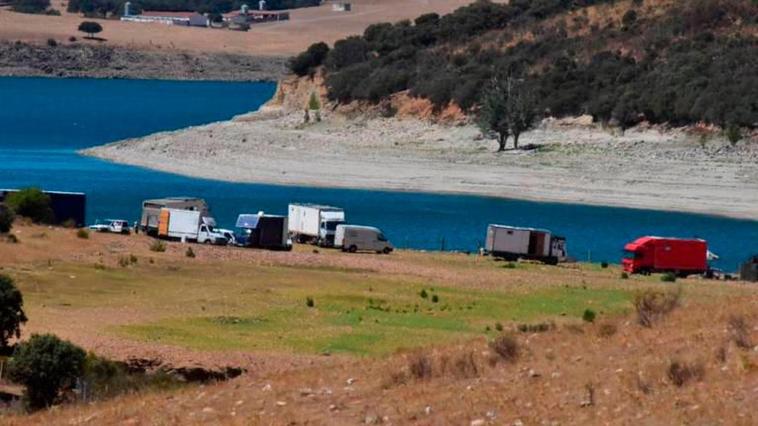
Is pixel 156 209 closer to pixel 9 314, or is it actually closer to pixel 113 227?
pixel 113 227

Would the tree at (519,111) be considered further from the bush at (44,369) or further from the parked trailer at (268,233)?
the bush at (44,369)

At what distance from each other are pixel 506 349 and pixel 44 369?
6424 millimetres

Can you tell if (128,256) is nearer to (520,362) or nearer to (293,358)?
(293,358)

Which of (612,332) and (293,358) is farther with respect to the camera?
(293,358)

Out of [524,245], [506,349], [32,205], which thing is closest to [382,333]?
[506,349]

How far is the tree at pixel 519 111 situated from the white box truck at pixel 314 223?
31.7 m

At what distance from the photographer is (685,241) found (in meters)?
44.2

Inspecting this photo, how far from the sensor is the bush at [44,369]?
70.0 feet

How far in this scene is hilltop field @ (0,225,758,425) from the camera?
1558cm

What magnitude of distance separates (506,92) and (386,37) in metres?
35.9

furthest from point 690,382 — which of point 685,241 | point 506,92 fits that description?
point 506,92

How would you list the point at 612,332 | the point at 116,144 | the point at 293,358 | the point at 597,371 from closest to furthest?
the point at 597,371
the point at 612,332
the point at 293,358
the point at 116,144

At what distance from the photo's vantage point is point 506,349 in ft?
59.3

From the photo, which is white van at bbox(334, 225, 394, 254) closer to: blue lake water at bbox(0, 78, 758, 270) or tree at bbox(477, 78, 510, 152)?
blue lake water at bbox(0, 78, 758, 270)
